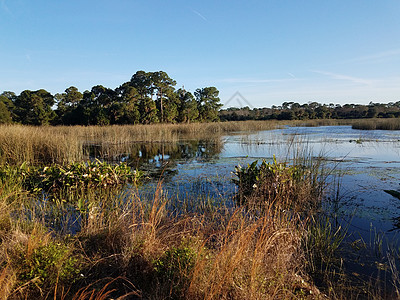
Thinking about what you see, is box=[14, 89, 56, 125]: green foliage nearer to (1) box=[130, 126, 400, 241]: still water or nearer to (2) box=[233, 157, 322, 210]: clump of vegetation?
(1) box=[130, 126, 400, 241]: still water

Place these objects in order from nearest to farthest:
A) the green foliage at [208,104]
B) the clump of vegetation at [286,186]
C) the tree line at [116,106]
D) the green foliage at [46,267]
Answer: the green foliage at [46,267], the clump of vegetation at [286,186], the tree line at [116,106], the green foliage at [208,104]

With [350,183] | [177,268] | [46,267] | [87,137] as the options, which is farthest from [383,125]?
[46,267]

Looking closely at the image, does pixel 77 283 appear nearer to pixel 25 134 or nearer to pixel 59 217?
pixel 59 217

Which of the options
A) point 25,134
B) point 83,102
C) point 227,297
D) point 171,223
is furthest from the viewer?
point 83,102

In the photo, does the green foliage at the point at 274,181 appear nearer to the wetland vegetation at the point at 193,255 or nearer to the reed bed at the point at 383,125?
the wetland vegetation at the point at 193,255

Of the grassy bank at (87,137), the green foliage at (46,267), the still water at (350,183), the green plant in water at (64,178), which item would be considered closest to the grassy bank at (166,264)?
the green foliage at (46,267)

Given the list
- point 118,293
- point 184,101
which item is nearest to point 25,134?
point 118,293

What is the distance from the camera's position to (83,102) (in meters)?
29.3

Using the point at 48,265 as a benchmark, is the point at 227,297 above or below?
below

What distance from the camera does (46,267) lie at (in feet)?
6.68

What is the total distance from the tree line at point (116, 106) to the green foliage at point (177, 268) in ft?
80.7

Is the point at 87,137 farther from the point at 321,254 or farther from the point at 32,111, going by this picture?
the point at 321,254

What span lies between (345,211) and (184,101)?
30055 millimetres

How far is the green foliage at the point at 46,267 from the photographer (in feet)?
6.49
